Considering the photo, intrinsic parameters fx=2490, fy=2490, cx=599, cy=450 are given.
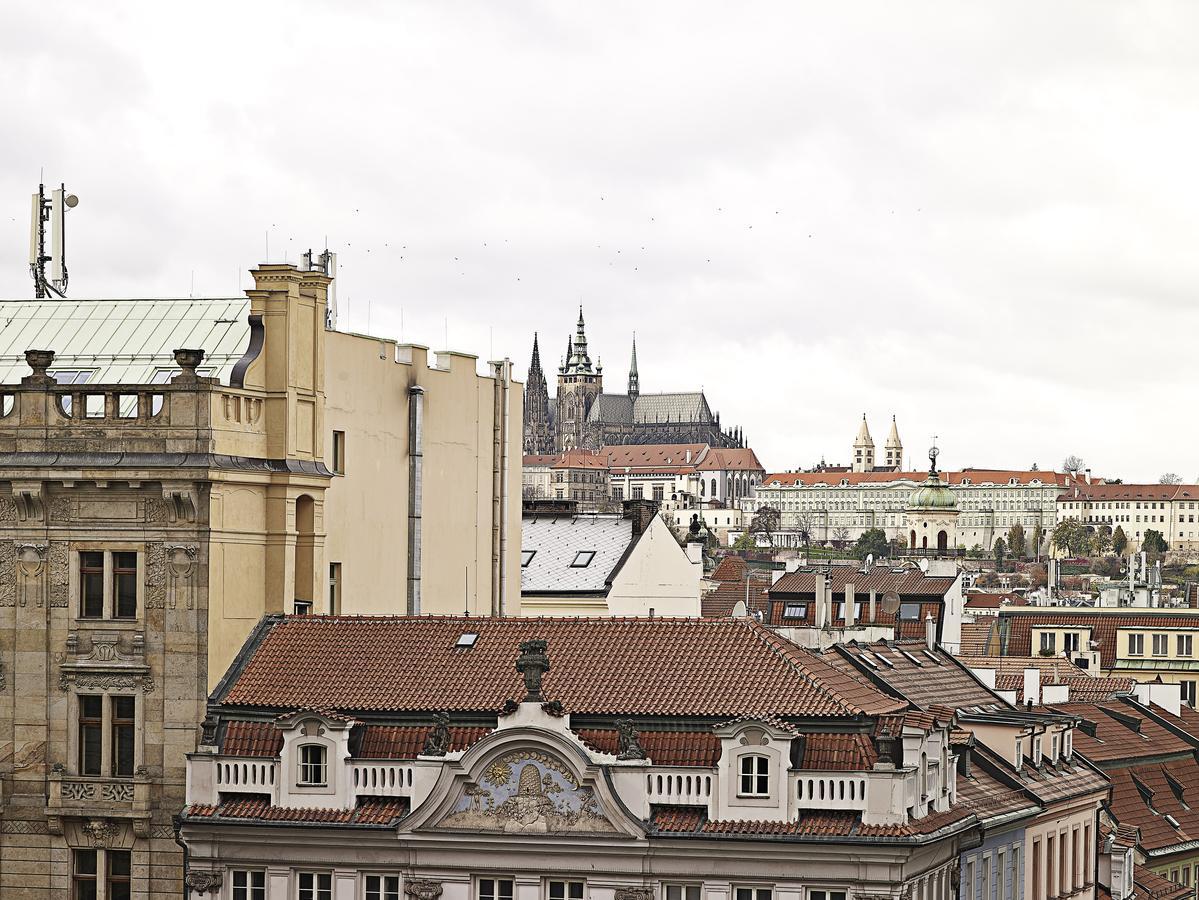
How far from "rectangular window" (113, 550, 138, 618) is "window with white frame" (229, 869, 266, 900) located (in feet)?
14.9

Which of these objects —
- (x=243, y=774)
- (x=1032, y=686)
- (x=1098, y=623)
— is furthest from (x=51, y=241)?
(x=1098, y=623)

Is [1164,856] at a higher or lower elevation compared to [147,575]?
lower

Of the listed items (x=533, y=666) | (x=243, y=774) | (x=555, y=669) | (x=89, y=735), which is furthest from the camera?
(x=89, y=735)

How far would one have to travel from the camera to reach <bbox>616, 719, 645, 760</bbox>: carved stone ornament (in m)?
34.8

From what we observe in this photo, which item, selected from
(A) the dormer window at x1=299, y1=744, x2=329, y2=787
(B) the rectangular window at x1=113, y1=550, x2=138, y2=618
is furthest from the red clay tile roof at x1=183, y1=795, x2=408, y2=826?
(B) the rectangular window at x1=113, y1=550, x2=138, y2=618

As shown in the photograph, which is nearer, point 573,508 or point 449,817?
point 449,817

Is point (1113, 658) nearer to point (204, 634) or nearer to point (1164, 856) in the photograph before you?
point (1164, 856)

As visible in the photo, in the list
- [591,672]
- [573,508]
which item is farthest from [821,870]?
[573,508]

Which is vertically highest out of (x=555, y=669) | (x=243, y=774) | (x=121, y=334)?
(x=121, y=334)

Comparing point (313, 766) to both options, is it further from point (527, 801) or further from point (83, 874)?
point (83, 874)

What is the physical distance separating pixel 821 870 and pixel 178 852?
10.1 metres

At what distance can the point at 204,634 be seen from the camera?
1494 inches

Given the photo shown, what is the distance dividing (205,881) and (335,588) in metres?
8.58

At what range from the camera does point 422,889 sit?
116 ft
